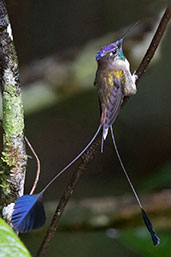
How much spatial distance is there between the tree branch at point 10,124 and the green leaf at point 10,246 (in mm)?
180

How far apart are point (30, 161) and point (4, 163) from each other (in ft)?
1.59

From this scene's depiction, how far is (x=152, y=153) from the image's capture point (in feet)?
3.88

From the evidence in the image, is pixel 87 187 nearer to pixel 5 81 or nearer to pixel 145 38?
pixel 145 38

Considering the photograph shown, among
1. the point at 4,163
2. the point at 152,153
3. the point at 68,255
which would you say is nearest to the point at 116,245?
the point at 68,255

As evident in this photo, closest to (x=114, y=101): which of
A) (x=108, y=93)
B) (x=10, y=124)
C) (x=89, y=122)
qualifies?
(x=108, y=93)

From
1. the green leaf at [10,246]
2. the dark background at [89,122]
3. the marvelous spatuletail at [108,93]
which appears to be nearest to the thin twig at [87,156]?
the marvelous spatuletail at [108,93]

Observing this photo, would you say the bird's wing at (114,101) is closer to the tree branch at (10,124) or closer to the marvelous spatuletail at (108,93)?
the marvelous spatuletail at (108,93)

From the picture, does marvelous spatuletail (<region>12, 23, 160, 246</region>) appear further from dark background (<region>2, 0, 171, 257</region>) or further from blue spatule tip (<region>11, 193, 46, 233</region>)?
dark background (<region>2, 0, 171, 257</region>)

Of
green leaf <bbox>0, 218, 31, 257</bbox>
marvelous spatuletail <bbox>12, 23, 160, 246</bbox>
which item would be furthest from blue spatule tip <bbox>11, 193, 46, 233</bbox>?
green leaf <bbox>0, 218, 31, 257</bbox>

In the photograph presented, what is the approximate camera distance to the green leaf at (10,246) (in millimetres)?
412

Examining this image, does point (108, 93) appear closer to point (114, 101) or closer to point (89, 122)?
point (114, 101)

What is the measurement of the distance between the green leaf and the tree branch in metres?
0.18

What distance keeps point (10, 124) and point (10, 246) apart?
8.6 inches

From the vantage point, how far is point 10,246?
1.38 feet
